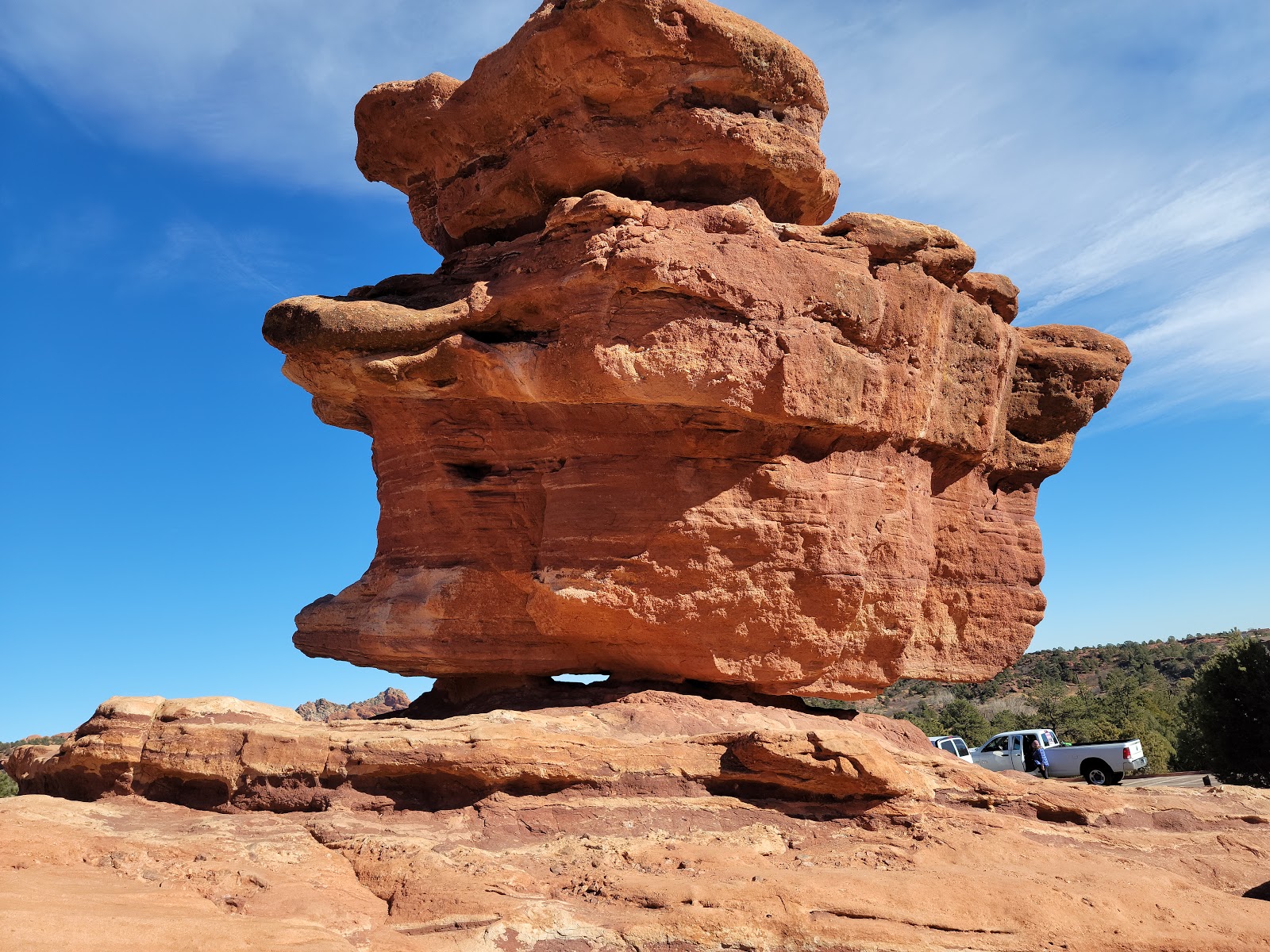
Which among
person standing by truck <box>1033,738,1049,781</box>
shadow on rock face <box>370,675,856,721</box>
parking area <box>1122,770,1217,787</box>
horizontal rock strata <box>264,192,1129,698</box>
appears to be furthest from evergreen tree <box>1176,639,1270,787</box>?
shadow on rock face <box>370,675,856,721</box>

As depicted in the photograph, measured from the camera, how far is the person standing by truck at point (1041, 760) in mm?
20797

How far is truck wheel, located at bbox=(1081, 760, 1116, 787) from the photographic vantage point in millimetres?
20159

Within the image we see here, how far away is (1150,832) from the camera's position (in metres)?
10.3

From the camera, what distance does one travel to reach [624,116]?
1150cm

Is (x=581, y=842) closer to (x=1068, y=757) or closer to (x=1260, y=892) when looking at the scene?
(x=1260, y=892)

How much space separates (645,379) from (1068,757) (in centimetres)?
1631

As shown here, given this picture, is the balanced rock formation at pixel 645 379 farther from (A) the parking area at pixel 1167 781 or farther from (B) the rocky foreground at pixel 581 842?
(A) the parking area at pixel 1167 781

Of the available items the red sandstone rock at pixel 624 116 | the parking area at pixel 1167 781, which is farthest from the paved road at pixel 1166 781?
the red sandstone rock at pixel 624 116

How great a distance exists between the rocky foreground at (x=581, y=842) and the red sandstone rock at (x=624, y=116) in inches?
248

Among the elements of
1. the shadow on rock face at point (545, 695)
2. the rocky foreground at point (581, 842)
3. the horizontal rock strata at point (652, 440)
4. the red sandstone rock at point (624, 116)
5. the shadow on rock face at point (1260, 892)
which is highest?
the red sandstone rock at point (624, 116)

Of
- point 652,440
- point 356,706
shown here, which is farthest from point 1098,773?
point 356,706

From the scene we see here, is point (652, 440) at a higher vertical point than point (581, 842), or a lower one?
higher

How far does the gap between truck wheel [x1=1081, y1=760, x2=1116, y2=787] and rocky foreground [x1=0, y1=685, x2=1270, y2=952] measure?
9.77m

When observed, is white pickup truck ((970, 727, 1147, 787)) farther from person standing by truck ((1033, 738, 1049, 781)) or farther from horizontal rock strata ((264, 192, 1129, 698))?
horizontal rock strata ((264, 192, 1129, 698))
